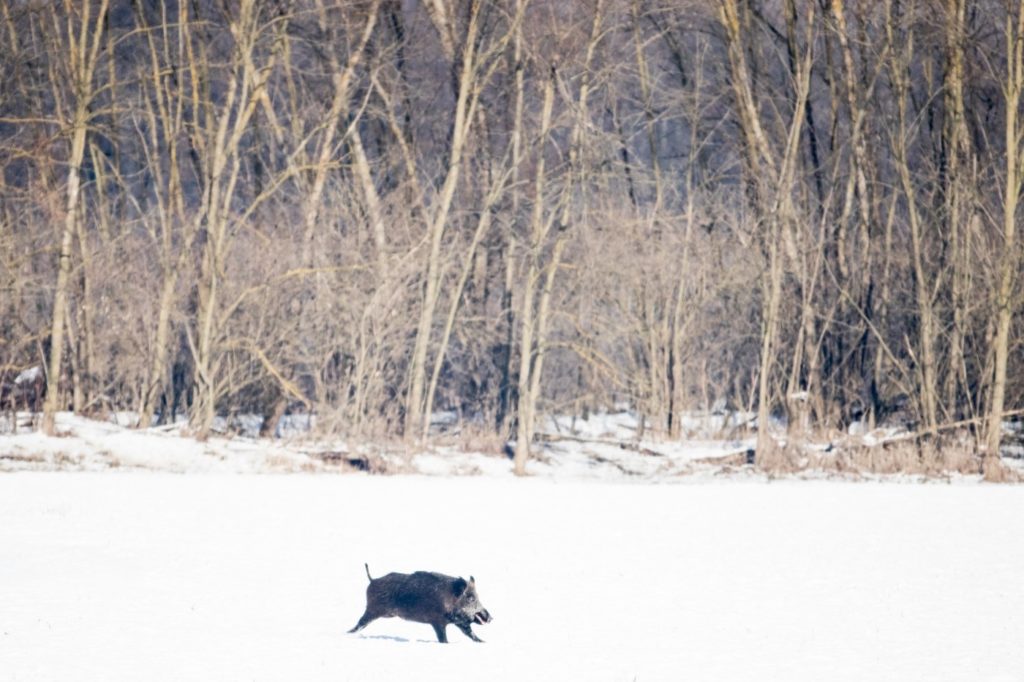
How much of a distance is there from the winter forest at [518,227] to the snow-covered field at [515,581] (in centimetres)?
627

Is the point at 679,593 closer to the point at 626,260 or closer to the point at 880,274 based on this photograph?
the point at 626,260

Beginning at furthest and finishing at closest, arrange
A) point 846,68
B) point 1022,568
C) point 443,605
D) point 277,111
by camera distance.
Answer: point 277,111 < point 846,68 < point 1022,568 < point 443,605

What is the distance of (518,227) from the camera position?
31344mm

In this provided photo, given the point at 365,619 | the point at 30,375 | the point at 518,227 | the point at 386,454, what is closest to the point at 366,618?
the point at 365,619

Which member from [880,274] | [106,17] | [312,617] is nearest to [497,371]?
[880,274]

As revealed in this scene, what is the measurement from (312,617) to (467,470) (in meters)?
14.8

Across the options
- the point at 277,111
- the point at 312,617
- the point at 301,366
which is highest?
the point at 277,111

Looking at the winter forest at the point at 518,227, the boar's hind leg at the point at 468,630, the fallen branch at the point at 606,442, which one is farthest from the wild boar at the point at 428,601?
the fallen branch at the point at 606,442

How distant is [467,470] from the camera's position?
81.8 ft

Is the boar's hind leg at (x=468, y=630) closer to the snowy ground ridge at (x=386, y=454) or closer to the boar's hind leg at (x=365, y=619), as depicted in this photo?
the boar's hind leg at (x=365, y=619)

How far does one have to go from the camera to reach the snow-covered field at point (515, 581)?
337 inches

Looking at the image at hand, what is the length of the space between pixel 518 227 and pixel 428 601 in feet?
74.4

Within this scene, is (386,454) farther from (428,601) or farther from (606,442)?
(428,601)

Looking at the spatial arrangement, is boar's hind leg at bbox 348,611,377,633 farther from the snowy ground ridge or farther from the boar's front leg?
the snowy ground ridge
